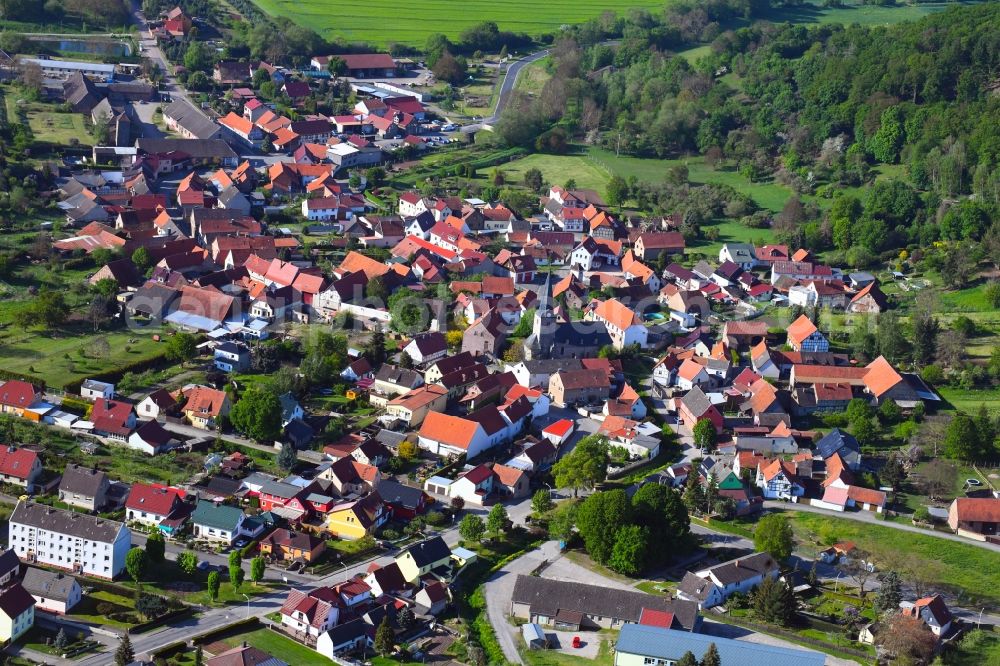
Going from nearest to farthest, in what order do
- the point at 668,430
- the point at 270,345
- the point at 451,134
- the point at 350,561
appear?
the point at 350,561 → the point at 668,430 → the point at 270,345 → the point at 451,134

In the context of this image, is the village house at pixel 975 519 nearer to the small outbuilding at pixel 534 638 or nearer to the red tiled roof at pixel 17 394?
the small outbuilding at pixel 534 638

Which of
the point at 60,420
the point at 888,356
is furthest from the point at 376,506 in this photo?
the point at 888,356

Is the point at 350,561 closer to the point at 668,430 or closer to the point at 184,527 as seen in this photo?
the point at 184,527

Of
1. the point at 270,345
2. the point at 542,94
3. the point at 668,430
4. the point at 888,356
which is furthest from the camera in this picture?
the point at 542,94

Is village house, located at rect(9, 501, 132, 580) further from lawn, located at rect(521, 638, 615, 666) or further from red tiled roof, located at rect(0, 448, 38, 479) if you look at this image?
lawn, located at rect(521, 638, 615, 666)

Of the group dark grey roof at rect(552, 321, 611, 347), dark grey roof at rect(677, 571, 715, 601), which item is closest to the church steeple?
dark grey roof at rect(552, 321, 611, 347)

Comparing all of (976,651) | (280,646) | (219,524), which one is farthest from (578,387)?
(280,646)
